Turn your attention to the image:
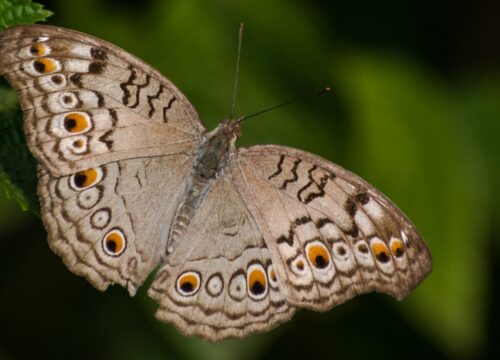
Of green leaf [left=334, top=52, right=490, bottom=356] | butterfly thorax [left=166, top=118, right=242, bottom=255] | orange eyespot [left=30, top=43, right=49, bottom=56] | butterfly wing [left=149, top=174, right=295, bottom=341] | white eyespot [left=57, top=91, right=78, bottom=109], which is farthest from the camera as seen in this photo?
green leaf [left=334, top=52, right=490, bottom=356]

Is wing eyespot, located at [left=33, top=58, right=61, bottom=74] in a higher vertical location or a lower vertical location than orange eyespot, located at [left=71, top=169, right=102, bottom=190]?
higher

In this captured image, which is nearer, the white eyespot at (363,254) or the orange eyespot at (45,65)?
the orange eyespot at (45,65)

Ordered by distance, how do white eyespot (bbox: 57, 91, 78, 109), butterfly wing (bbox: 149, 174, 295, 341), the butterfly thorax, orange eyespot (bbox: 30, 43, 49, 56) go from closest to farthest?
orange eyespot (bbox: 30, 43, 49, 56) < white eyespot (bbox: 57, 91, 78, 109) < butterfly wing (bbox: 149, 174, 295, 341) < the butterfly thorax

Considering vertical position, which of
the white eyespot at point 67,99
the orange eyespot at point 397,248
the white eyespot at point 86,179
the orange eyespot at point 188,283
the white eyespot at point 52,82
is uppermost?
the white eyespot at point 52,82

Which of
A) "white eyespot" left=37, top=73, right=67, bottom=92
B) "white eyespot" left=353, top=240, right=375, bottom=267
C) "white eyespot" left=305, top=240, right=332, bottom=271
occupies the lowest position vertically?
"white eyespot" left=305, top=240, right=332, bottom=271

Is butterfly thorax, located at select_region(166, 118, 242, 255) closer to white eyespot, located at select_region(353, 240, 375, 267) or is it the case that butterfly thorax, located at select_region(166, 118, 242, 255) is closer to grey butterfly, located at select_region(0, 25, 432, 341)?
grey butterfly, located at select_region(0, 25, 432, 341)

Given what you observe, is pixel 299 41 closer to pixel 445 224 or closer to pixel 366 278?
pixel 445 224

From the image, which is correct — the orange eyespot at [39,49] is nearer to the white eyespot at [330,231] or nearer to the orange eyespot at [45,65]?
the orange eyespot at [45,65]

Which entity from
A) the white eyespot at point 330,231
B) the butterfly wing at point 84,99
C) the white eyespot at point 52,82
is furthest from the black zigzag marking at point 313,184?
the white eyespot at point 52,82

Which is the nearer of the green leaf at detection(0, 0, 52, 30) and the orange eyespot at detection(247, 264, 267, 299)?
the green leaf at detection(0, 0, 52, 30)

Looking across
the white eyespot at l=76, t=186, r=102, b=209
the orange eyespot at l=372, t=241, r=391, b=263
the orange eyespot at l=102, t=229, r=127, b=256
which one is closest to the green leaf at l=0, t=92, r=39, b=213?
the white eyespot at l=76, t=186, r=102, b=209
